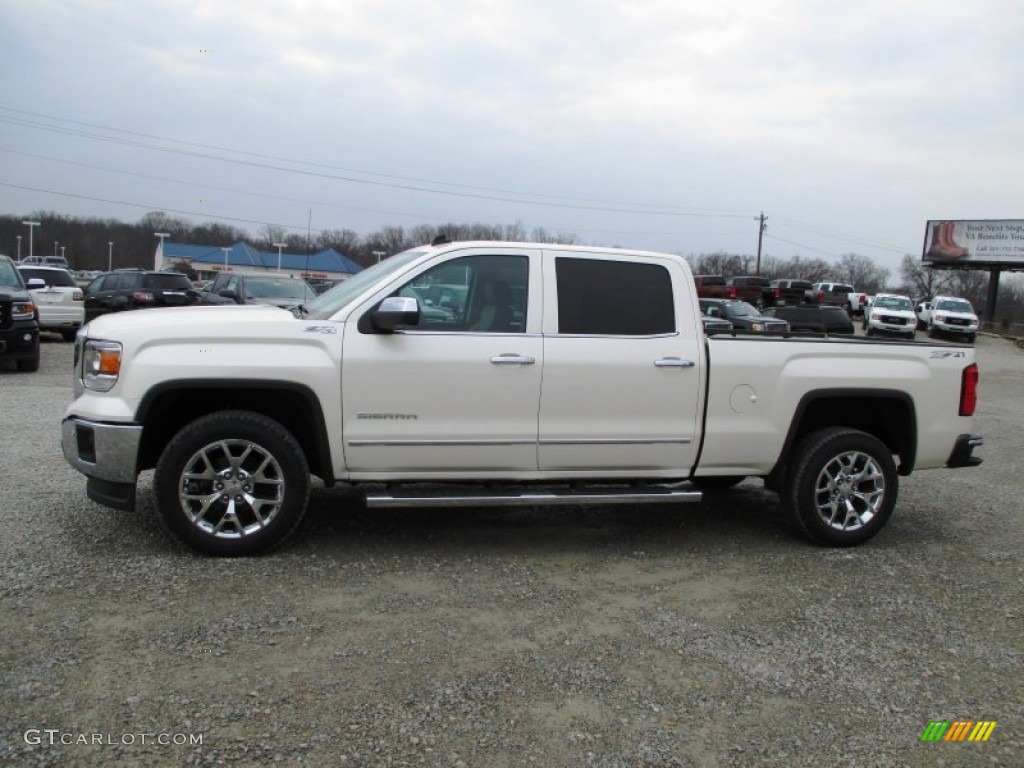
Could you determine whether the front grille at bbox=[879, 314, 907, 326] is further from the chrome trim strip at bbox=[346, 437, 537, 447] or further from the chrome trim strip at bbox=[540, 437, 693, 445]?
the chrome trim strip at bbox=[346, 437, 537, 447]

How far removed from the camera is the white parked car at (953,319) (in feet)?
113

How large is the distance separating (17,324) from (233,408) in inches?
363

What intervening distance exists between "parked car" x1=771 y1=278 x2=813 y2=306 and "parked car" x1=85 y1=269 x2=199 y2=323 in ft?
98.9

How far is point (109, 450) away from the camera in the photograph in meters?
4.49

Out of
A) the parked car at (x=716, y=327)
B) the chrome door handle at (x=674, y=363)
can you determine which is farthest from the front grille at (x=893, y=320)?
the chrome door handle at (x=674, y=363)

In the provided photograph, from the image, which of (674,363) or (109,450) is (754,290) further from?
(109,450)

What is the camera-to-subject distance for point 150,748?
2.89 m

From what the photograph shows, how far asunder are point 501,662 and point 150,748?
1429 millimetres

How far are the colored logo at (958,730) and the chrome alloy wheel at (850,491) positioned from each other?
2.09 metres

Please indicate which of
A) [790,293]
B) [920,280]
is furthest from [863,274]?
[790,293]

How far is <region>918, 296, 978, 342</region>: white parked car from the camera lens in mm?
34438

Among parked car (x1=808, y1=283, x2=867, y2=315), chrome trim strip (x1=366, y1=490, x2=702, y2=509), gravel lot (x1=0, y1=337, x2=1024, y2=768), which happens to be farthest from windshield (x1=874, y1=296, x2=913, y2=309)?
chrome trim strip (x1=366, y1=490, x2=702, y2=509)

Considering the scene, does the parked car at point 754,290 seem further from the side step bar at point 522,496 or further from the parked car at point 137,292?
the side step bar at point 522,496

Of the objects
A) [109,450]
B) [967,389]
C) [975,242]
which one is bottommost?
[109,450]
